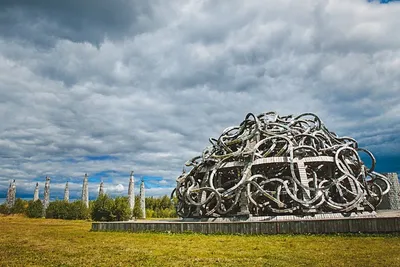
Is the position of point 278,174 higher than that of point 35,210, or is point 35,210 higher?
point 278,174

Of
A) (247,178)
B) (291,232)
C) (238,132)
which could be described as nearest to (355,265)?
(291,232)

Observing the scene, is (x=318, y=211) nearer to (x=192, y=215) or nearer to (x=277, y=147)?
(x=277, y=147)

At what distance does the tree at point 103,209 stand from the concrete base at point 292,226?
12.8 meters

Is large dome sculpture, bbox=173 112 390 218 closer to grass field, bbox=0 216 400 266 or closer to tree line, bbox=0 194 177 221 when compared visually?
grass field, bbox=0 216 400 266

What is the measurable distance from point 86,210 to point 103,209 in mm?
17023

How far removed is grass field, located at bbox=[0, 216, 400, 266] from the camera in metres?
12.8

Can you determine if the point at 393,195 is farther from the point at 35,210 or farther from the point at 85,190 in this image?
the point at 35,210

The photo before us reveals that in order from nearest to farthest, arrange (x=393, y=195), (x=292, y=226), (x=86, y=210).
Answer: (x=292, y=226)
(x=393, y=195)
(x=86, y=210)

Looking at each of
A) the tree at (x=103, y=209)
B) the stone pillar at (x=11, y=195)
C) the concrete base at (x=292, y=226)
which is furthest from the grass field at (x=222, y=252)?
the stone pillar at (x=11, y=195)

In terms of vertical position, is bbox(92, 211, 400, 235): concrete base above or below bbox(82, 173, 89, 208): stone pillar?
below

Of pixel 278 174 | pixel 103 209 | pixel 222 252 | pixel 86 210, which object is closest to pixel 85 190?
pixel 86 210

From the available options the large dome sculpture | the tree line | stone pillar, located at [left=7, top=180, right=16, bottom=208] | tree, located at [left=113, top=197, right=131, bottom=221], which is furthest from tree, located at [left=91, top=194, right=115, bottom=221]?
stone pillar, located at [left=7, top=180, right=16, bottom=208]

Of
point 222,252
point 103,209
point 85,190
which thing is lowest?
point 222,252

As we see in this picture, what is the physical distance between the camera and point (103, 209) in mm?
37719
